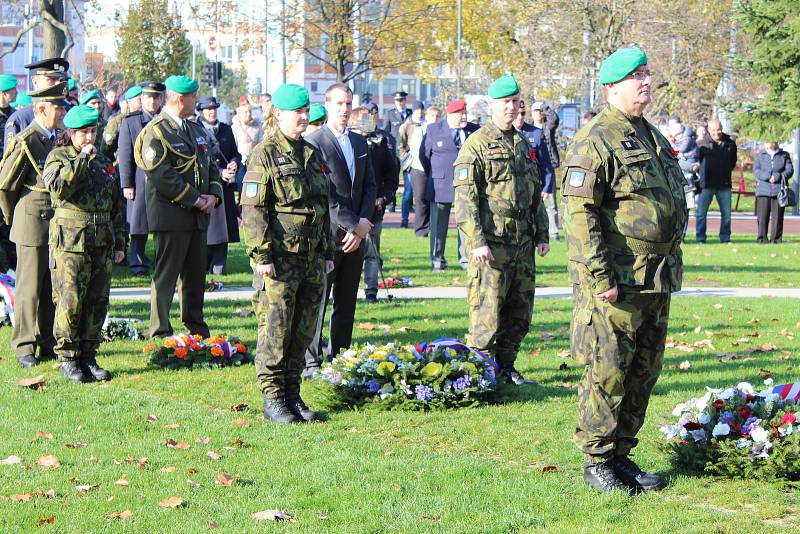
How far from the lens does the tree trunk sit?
1814cm

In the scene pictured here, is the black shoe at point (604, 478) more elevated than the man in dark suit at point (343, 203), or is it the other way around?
the man in dark suit at point (343, 203)

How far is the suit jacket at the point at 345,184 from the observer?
8984 millimetres

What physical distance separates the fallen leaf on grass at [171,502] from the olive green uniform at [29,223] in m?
4.29

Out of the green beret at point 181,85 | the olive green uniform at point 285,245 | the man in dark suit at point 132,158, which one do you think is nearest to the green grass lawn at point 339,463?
the olive green uniform at point 285,245

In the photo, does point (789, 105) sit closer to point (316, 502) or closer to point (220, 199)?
point (220, 199)

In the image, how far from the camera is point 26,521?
18.7 ft

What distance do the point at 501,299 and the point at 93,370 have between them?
332 cm

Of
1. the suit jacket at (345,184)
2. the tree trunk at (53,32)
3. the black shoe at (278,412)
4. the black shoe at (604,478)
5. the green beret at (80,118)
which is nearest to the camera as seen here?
the black shoe at (604,478)

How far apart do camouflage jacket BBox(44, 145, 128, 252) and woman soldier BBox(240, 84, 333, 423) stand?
1877 millimetres

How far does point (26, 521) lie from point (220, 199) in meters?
5.23

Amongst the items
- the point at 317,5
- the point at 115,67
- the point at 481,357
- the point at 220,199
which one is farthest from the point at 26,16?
the point at 115,67

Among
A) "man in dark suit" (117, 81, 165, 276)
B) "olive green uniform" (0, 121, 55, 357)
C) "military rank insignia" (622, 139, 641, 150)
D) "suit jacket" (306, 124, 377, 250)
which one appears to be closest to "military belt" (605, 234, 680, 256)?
"military rank insignia" (622, 139, 641, 150)

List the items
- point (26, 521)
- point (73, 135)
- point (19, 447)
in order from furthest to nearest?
1. point (73, 135)
2. point (19, 447)
3. point (26, 521)

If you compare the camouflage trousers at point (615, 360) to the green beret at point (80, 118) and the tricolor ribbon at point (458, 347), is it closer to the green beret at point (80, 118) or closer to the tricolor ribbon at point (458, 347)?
the tricolor ribbon at point (458, 347)
